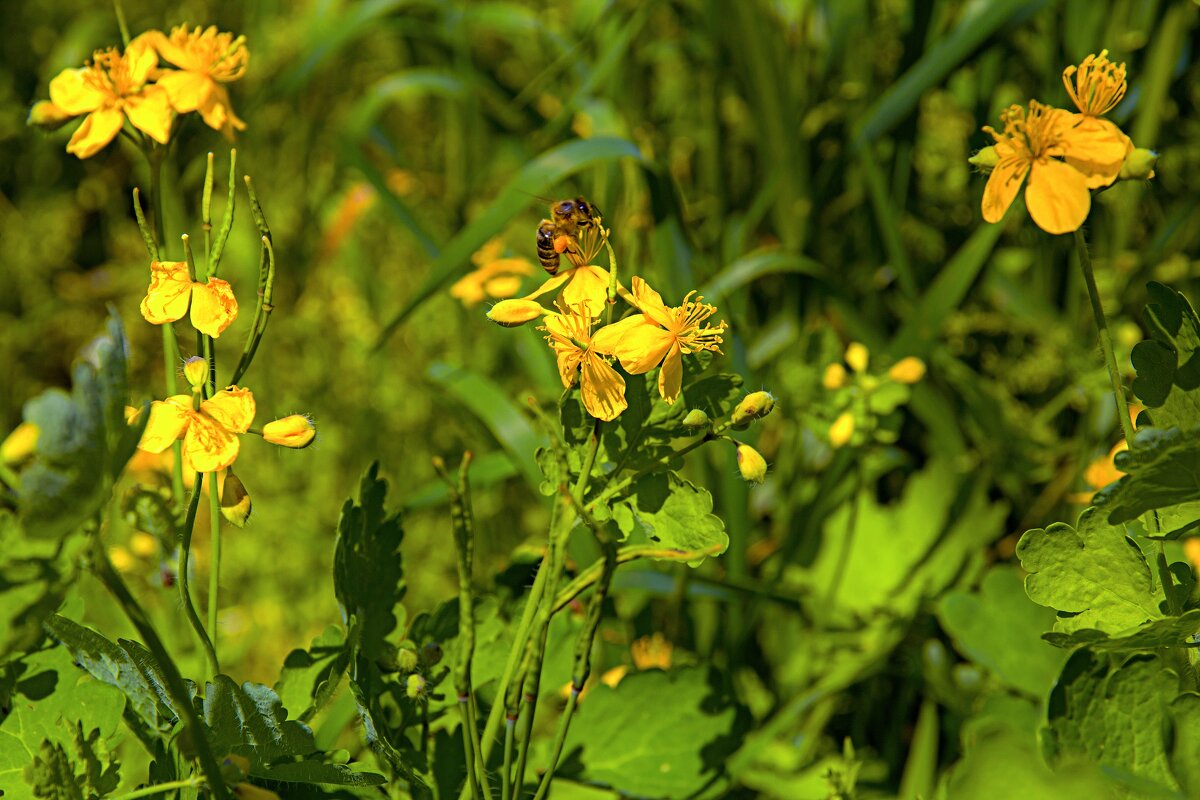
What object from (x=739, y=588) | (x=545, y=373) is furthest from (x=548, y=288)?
(x=545, y=373)

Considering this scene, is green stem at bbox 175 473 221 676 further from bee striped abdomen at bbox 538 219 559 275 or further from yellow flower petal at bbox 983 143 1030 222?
yellow flower petal at bbox 983 143 1030 222

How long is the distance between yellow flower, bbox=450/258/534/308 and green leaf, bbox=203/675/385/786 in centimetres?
78

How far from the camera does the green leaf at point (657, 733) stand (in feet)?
3.73

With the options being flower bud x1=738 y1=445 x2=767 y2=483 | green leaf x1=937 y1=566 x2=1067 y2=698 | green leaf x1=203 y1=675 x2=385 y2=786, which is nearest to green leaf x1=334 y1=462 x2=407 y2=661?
green leaf x1=203 y1=675 x2=385 y2=786

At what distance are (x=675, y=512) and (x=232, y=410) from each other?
0.37 m

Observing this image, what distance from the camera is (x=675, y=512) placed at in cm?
90

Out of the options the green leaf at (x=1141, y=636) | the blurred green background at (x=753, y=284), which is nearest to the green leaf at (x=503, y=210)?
the blurred green background at (x=753, y=284)

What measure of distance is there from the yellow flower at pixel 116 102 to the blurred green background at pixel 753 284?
34cm

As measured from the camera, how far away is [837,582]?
1.72 metres

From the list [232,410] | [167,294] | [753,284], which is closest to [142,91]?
[167,294]

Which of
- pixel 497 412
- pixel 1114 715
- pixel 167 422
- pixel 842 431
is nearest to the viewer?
pixel 167 422

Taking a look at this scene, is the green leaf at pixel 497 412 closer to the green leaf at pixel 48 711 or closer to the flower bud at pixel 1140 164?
the green leaf at pixel 48 711

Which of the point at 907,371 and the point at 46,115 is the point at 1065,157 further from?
the point at 46,115

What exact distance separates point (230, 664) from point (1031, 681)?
4.48 feet
